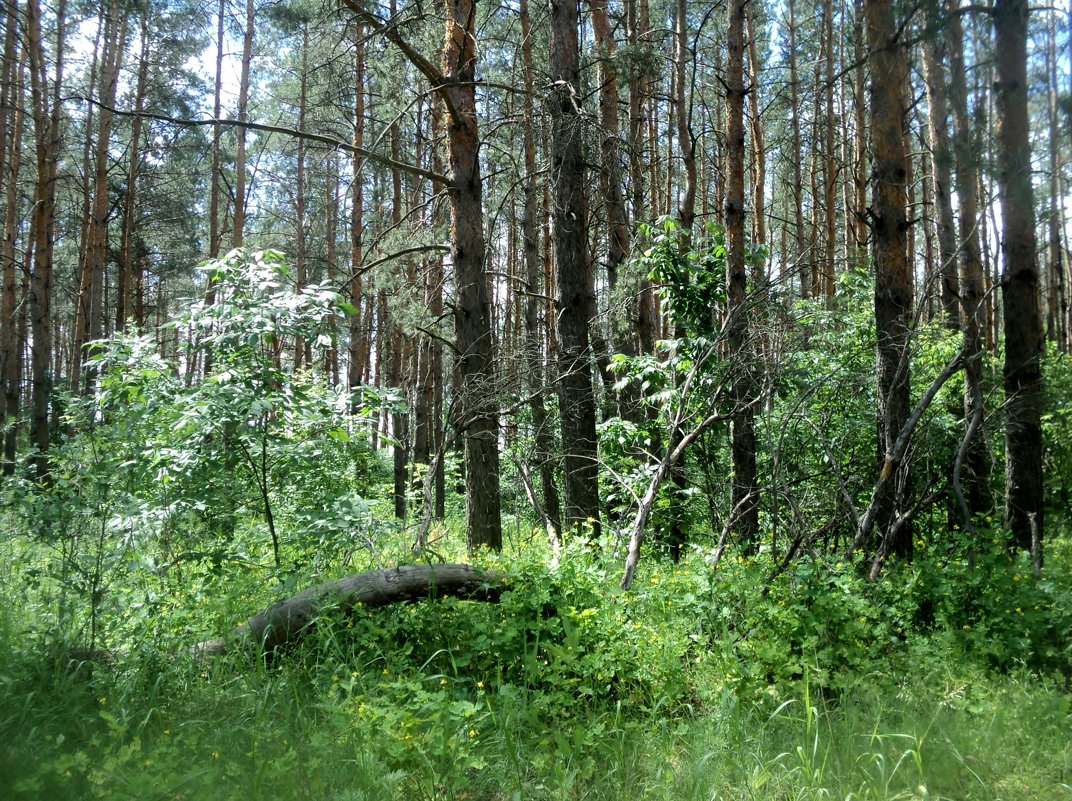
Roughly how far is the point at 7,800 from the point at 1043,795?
372 cm

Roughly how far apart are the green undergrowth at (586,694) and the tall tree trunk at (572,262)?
2.77 meters

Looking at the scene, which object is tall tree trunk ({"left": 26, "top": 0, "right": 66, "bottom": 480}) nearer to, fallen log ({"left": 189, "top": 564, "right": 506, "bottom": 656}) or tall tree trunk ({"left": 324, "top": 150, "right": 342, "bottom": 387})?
tall tree trunk ({"left": 324, "top": 150, "right": 342, "bottom": 387})

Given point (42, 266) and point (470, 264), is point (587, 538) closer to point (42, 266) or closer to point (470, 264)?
point (470, 264)

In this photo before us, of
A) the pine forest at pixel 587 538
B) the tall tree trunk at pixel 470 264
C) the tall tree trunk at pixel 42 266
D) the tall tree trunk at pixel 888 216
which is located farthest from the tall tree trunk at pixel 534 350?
the tall tree trunk at pixel 42 266

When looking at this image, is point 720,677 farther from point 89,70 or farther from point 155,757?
point 89,70

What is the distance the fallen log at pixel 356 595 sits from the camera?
4039mm

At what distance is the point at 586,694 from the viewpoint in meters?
3.87

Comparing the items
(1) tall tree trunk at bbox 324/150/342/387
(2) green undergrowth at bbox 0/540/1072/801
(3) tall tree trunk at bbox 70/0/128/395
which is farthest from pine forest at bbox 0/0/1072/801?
(1) tall tree trunk at bbox 324/150/342/387

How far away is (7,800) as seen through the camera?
217 cm

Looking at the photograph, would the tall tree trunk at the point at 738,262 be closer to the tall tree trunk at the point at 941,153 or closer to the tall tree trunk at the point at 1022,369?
the tall tree trunk at the point at 941,153

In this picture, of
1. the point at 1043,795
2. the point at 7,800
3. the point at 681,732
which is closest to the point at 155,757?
the point at 7,800

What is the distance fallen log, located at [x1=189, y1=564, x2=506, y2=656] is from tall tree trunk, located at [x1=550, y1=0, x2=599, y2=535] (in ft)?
9.67

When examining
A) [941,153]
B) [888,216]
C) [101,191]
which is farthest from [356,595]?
[101,191]

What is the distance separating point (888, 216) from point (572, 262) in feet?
10.4
